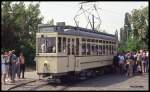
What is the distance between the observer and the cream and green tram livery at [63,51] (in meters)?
22.5

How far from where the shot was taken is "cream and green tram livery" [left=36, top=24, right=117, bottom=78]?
22.5 meters

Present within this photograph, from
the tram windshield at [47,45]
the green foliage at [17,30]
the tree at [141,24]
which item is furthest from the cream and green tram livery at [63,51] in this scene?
the tree at [141,24]

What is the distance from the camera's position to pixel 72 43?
2381cm

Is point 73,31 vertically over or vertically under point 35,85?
over

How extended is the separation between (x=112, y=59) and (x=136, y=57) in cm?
215

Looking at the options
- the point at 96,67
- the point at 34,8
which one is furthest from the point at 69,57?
the point at 34,8

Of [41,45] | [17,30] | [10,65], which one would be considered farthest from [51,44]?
[17,30]

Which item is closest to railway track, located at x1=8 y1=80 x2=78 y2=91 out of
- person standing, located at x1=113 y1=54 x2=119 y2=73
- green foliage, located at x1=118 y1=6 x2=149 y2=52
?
person standing, located at x1=113 y1=54 x2=119 y2=73

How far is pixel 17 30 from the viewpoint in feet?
128

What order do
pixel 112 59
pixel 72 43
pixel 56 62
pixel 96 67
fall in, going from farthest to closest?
pixel 112 59, pixel 96 67, pixel 72 43, pixel 56 62

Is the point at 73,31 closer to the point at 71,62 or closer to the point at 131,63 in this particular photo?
the point at 71,62

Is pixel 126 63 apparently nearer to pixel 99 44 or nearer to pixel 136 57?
pixel 136 57

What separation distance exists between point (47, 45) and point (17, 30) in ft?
54.3

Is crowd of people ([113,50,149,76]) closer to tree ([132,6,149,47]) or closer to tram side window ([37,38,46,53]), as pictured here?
tram side window ([37,38,46,53])
